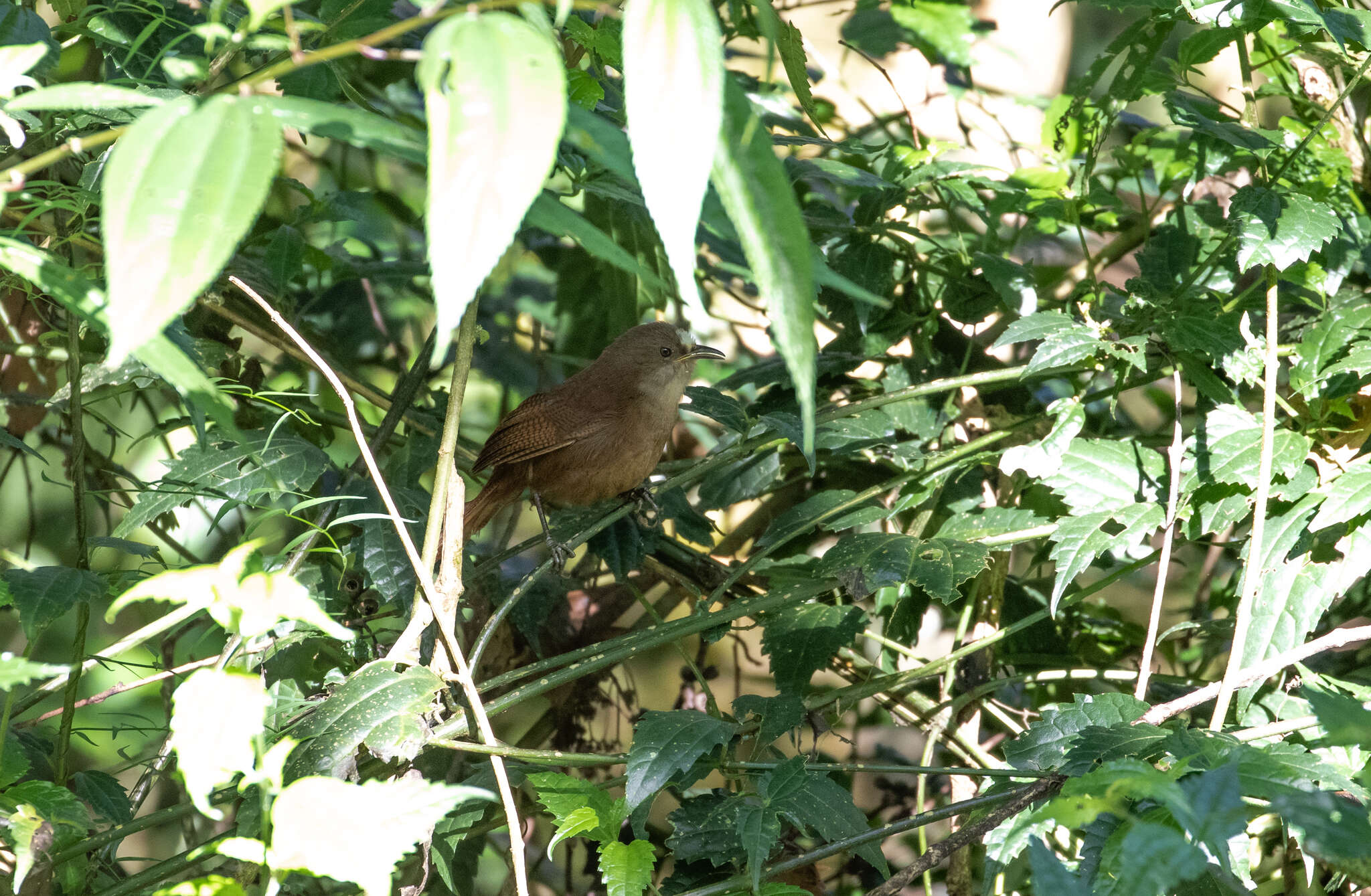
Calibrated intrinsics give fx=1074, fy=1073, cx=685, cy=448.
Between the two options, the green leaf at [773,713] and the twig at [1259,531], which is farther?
the green leaf at [773,713]

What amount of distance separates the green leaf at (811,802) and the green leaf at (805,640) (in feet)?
1.39

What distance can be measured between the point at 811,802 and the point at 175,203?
1437mm

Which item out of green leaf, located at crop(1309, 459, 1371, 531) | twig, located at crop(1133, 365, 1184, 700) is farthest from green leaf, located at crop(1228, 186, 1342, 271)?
green leaf, located at crop(1309, 459, 1371, 531)

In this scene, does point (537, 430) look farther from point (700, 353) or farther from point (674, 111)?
point (674, 111)

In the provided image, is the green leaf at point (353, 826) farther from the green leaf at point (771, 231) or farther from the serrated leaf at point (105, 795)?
the serrated leaf at point (105, 795)

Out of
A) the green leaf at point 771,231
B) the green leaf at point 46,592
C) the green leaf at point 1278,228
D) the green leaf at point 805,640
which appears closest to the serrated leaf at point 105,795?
the green leaf at point 46,592

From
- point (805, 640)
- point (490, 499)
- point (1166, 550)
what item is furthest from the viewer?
point (490, 499)

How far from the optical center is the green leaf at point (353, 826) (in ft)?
3.64

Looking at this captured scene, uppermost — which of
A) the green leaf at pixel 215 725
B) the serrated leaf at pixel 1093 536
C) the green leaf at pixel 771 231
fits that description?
the green leaf at pixel 771 231

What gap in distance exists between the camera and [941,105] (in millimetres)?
3805

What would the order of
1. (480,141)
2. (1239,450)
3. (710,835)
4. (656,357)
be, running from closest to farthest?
(480,141)
(710,835)
(1239,450)
(656,357)

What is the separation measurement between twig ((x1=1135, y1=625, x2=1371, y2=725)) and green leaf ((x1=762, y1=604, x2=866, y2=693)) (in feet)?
2.14

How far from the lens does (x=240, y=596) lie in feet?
3.63

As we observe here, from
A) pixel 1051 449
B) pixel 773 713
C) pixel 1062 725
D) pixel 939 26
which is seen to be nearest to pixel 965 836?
pixel 1062 725
